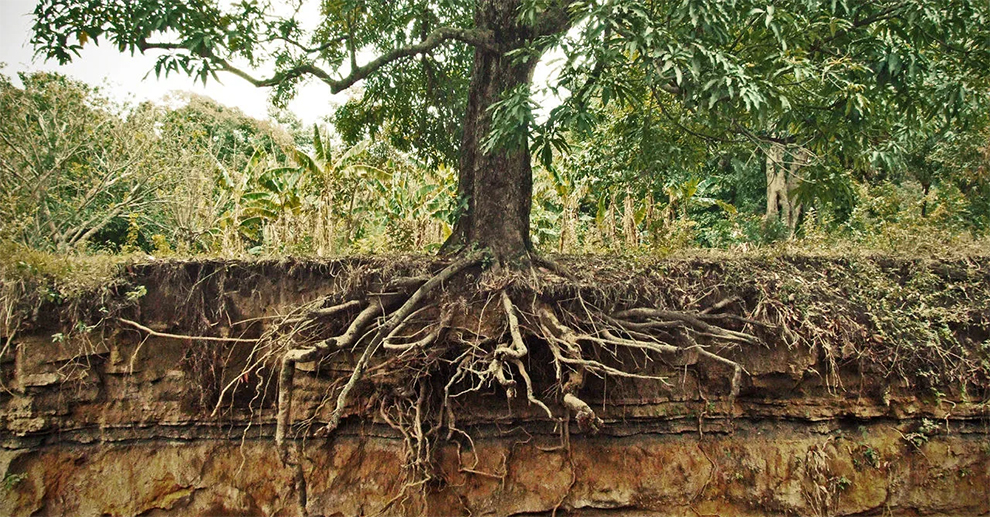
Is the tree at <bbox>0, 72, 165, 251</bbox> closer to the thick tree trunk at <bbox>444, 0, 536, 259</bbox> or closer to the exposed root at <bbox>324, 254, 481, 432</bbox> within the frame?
the exposed root at <bbox>324, 254, 481, 432</bbox>

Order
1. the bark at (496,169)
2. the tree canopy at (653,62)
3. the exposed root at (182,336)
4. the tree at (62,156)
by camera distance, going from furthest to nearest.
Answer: the tree at (62,156) → the bark at (496,169) → the exposed root at (182,336) → the tree canopy at (653,62)

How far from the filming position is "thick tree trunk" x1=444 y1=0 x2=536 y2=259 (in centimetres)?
485

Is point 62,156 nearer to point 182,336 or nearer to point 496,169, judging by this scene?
point 182,336

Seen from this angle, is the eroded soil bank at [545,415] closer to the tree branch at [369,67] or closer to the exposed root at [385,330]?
the exposed root at [385,330]

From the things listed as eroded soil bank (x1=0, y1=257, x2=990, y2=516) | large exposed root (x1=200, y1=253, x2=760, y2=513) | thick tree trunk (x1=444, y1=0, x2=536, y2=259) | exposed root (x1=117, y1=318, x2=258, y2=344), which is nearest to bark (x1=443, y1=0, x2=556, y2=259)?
thick tree trunk (x1=444, y1=0, x2=536, y2=259)

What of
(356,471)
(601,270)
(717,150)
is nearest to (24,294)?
(356,471)

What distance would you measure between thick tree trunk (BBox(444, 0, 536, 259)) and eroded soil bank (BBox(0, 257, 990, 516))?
63cm

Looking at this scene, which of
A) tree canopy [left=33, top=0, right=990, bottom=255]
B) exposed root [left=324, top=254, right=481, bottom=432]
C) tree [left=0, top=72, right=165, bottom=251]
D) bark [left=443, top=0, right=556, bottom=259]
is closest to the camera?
tree canopy [left=33, top=0, right=990, bottom=255]

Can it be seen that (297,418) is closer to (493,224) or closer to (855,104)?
(493,224)

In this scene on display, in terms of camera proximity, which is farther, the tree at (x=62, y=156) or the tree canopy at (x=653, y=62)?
the tree at (x=62, y=156)

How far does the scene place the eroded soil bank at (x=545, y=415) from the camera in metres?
4.73

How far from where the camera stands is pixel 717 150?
551cm

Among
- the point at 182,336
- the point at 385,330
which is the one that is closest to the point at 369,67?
the point at 385,330

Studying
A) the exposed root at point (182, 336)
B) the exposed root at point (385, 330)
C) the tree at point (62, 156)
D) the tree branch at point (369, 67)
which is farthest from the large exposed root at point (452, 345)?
the tree at point (62, 156)
